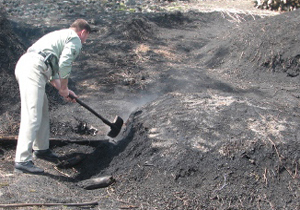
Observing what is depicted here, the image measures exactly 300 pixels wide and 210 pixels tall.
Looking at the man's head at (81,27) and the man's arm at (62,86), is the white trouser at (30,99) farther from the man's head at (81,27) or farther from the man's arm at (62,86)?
the man's head at (81,27)

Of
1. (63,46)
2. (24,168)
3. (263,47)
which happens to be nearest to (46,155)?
(24,168)

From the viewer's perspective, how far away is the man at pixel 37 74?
4.33 meters

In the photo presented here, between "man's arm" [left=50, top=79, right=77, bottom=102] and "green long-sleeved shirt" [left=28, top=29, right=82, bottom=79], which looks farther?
"man's arm" [left=50, top=79, right=77, bottom=102]

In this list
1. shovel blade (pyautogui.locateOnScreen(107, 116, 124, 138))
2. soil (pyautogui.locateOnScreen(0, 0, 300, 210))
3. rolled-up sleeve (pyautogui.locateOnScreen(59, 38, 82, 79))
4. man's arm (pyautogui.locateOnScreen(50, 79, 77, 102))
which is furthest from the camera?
shovel blade (pyautogui.locateOnScreen(107, 116, 124, 138))

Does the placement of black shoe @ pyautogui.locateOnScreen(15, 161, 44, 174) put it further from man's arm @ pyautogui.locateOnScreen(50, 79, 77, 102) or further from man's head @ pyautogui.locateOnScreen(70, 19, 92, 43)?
man's head @ pyautogui.locateOnScreen(70, 19, 92, 43)

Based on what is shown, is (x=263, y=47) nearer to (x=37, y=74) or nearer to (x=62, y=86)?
(x=62, y=86)

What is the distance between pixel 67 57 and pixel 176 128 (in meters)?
1.67

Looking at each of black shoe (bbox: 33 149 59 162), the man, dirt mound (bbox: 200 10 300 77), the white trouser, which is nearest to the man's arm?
the man

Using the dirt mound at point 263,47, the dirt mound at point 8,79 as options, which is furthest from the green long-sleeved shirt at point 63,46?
the dirt mound at point 263,47

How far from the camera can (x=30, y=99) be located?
4.37 metres

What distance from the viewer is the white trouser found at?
432 cm

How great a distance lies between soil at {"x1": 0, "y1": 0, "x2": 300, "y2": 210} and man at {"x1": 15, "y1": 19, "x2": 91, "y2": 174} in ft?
1.16

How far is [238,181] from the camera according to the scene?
4156 millimetres

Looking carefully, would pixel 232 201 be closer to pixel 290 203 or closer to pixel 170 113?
pixel 290 203
